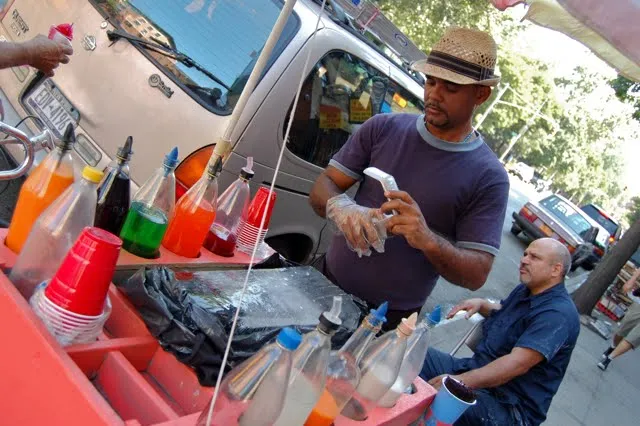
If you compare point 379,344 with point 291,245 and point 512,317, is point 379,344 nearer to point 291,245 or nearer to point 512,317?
point 512,317

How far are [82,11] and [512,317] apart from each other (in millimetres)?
3258

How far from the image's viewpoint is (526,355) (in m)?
2.75

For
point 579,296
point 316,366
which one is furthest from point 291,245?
point 579,296

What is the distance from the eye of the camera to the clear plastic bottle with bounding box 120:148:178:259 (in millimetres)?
1589

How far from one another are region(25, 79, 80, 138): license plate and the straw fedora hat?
83.9 inches

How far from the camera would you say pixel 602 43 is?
1938 mm

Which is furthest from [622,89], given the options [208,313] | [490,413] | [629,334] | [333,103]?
[208,313]

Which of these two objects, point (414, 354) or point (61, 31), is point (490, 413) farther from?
point (61, 31)

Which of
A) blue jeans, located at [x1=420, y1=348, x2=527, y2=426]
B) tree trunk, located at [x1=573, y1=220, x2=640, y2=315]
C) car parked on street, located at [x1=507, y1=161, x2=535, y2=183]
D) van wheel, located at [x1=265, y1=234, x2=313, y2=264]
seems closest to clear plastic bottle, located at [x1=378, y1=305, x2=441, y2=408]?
blue jeans, located at [x1=420, y1=348, x2=527, y2=426]

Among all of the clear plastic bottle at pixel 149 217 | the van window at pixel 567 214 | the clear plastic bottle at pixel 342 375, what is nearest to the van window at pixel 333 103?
the clear plastic bottle at pixel 149 217

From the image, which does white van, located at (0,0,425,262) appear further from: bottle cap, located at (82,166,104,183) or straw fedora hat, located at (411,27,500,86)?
bottle cap, located at (82,166,104,183)

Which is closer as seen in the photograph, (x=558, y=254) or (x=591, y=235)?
(x=558, y=254)

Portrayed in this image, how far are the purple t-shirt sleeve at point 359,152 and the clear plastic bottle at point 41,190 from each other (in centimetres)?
141

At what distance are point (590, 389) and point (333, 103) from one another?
5563mm
